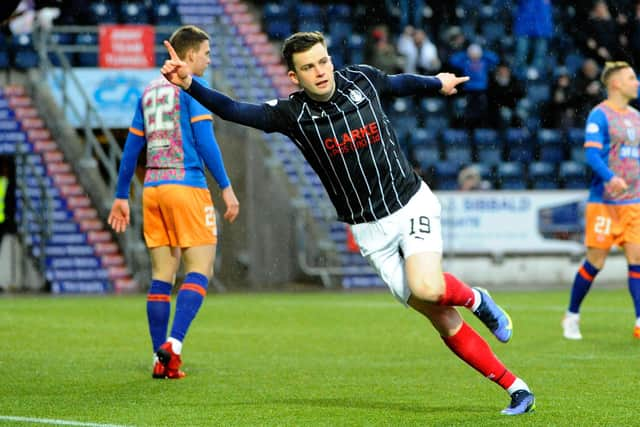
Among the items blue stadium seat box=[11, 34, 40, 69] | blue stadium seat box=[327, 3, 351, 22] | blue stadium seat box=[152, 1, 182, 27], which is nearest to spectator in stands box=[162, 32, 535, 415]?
blue stadium seat box=[11, 34, 40, 69]

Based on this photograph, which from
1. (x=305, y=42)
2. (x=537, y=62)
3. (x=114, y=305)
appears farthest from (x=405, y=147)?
(x=305, y=42)

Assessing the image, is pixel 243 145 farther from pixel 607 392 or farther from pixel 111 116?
pixel 607 392

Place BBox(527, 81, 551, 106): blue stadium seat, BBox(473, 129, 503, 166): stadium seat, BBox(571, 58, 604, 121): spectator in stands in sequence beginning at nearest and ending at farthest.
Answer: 1. BBox(571, 58, 604, 121): spectator in stands
2. BBox(473, 129, 503, 166): stadium seat
3. BBox(527, 81, 551, 106): blue stadium seat

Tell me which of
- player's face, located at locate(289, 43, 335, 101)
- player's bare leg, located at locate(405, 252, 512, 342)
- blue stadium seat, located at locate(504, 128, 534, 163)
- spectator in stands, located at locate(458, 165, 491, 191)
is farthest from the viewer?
blue stadium seat, located at locate(504, 128, 534, 163)

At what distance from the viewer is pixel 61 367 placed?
9594 millimetres

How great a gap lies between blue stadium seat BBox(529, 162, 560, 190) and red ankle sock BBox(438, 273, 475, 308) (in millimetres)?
17540

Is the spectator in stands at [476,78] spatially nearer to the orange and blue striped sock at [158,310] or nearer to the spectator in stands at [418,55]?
the spectator in stands at [418,55]

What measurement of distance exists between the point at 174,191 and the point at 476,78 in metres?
15.2

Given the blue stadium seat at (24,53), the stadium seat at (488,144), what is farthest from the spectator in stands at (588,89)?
the blue stadium seat at (24,53)

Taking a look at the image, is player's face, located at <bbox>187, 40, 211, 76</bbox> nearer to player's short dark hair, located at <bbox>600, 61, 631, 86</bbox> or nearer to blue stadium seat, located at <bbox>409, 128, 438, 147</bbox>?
player's short dark hair, located at <bbox>600, 61, 631, 86</bbox>

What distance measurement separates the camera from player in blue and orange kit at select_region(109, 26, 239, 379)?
9203 mm

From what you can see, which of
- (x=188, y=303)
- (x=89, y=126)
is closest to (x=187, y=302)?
(x=188, y=303)

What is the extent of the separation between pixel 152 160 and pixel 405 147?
48.0 feet

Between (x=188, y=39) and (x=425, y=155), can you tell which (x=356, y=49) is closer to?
(x=425, y=155)
